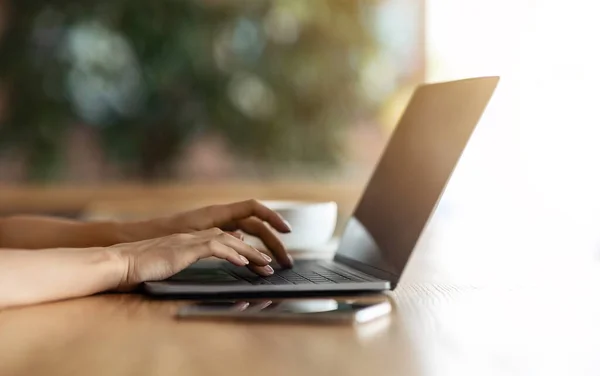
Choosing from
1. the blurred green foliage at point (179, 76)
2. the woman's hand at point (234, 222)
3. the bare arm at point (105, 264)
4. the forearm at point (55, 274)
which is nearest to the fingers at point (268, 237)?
the woman's hand at point (234, 222)

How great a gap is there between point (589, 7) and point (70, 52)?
1955 millimetres

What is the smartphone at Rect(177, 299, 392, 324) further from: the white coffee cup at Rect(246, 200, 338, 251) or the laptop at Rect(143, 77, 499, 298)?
the white coffee cup at Rect(246, 200, 338, 251)

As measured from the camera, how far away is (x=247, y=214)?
3.65 ft

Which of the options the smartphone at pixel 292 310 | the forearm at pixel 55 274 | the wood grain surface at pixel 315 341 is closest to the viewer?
the wood grain surface at pixel 315 341

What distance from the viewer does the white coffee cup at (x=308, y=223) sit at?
1178mm

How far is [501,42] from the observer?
10.6 ft

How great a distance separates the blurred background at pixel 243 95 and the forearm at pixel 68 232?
1838 mm

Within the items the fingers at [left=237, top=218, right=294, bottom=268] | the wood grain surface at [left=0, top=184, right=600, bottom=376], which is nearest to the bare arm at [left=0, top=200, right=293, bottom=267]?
the fingers at [left=237, top=218, right=294, bottom=268]

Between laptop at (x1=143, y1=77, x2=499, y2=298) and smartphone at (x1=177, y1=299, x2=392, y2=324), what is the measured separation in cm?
7

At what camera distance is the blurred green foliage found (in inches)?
125

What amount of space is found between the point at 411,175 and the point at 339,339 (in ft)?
1.48

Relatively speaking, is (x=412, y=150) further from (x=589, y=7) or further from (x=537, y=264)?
(x=589, y=7)

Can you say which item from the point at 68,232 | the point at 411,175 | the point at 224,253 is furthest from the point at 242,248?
the point at 68,232

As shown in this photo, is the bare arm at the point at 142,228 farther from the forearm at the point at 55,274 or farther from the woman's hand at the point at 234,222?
the forearm at the point at 55,274
